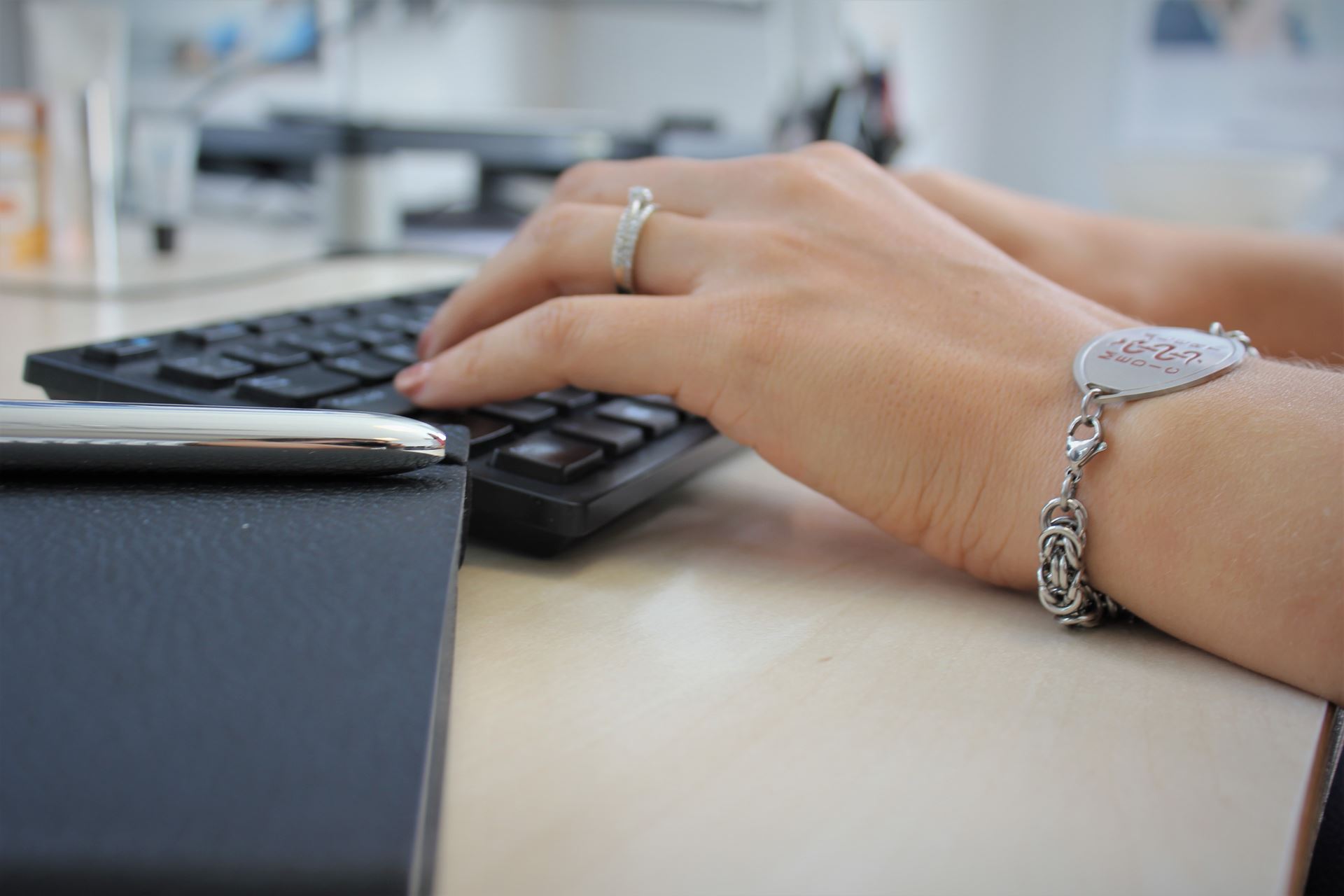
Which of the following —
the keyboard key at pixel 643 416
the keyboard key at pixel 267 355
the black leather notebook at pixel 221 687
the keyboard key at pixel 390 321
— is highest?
the black leather notebook at pixel 221 687

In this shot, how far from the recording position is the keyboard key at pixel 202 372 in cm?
34

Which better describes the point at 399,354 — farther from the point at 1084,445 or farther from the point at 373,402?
the point at 1084,445

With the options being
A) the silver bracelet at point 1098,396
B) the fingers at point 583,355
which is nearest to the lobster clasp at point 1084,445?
the silver bracelet at point 1098,396

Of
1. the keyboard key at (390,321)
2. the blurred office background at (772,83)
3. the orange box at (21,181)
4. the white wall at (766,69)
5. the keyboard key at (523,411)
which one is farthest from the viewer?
the white wall at (766,69)

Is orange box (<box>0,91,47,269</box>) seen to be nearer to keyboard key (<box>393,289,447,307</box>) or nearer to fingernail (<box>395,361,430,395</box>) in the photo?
keyboard key (<box>393,289,447,307</box>)

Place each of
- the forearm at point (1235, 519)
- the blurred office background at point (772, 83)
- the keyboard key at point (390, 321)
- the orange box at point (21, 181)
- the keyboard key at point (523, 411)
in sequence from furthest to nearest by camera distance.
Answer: the blurred office background at point (772, 83)
the orange box at point (21, 181)
the keyboard key at point (390, 321)
the keyboard key at point (523, 411)
the forearm at point (1235, 519)

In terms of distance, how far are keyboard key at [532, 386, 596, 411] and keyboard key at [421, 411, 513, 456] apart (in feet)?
0.09

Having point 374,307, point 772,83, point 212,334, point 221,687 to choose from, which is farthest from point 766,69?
point 221,687

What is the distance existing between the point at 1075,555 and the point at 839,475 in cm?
8

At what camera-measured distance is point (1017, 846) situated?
0.59 feet

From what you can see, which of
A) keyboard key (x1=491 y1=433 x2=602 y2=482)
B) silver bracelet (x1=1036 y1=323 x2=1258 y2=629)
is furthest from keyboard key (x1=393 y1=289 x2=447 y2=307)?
silver bracelet (x1=1036 y1=323 x2=1258 y2=629)

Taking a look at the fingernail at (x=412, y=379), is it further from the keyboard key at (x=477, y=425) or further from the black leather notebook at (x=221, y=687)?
the black leather notebook at (x=221, y=687)

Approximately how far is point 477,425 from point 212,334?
0.41 ft

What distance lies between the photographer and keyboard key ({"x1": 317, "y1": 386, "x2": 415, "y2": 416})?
0.34m
